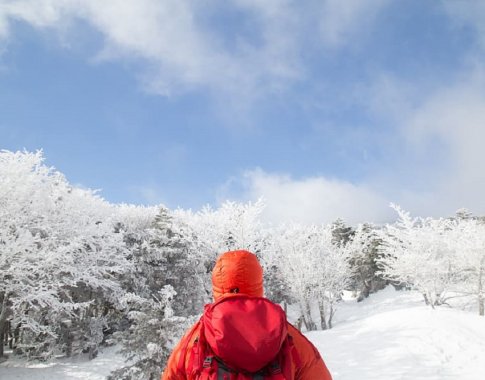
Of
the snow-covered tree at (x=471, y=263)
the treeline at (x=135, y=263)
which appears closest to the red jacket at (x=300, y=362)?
the treeline at (x=135, y=263)

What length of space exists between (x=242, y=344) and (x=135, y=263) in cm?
2236

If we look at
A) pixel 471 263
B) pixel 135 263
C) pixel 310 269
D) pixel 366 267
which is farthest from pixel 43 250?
pixel 366 267

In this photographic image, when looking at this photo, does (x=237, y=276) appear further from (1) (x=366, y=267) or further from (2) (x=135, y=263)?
(1) (x=366, y=267)

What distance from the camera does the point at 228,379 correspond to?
2078 mm

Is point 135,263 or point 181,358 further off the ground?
point 135,263

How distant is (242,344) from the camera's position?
2.05 meters

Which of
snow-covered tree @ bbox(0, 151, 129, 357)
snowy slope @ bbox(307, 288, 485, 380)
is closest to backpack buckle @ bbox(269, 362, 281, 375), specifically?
snowy slope @ bbox(307, 288, 485, 380)

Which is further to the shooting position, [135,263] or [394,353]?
[135,263]

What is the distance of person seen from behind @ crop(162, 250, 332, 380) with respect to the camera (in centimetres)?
207

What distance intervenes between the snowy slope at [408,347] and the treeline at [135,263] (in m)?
6.66

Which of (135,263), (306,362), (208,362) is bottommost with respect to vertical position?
(306,362)

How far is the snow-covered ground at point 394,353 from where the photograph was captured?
39.7 ft

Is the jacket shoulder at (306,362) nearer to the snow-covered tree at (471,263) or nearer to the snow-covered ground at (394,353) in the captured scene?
the snow-covered ground at (394,353)

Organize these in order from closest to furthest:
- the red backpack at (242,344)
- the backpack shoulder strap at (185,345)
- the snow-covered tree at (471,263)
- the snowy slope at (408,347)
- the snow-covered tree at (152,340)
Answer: the red backpack at (242,344)
the backpack shoulder strap at (185,345)
the snow-covered tree at (152,340)
the snowy slope at (408,347)
the snow-covered tree at (471,263)
